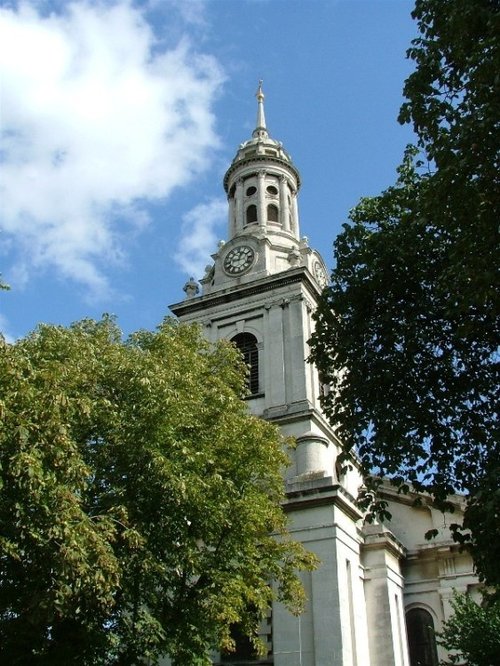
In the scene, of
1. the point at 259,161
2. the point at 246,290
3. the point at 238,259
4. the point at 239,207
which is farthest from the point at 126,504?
the point at 259,161

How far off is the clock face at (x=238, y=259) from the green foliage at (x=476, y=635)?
56.6 feet

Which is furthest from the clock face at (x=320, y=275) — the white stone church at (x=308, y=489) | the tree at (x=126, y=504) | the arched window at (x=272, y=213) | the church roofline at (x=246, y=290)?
the tree at (x=126, y=504)

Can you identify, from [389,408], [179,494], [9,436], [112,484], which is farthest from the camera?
[112,484]

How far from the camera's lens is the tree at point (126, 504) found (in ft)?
42.6

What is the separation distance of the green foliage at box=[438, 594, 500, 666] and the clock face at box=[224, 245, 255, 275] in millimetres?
17248

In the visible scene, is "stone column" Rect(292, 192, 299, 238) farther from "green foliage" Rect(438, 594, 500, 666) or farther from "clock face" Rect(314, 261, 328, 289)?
"green foliage" Rect(438, 594, 500, 666)

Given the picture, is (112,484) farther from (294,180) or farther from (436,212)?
(294,180)

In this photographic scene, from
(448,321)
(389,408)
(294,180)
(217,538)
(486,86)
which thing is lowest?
(217,538)

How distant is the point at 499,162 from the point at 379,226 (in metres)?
5.02

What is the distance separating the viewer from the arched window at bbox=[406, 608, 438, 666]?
27.6m

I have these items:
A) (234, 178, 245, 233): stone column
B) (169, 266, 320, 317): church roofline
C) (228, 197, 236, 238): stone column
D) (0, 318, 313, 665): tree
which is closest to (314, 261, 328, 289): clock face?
(169, 266, 320, 317): church roofline

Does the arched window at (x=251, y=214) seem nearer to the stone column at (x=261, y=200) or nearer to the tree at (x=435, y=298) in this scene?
the stone column at (x=261, y=200)

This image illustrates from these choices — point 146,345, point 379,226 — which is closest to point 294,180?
point 146,345

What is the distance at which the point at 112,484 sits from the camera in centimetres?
1617
